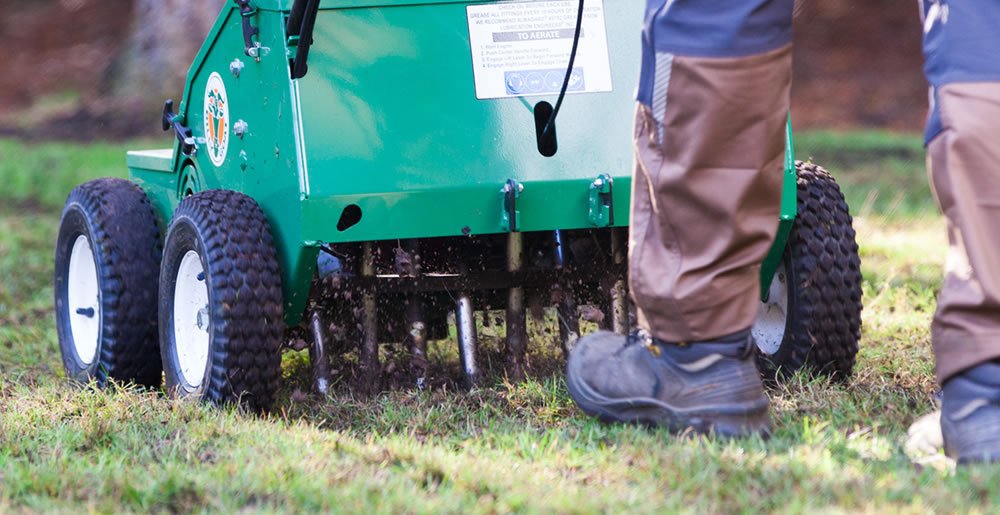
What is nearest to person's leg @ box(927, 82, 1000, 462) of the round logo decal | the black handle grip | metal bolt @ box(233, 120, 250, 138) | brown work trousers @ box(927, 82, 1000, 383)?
brown work trousers @ box(927, 82, 1000, 383)

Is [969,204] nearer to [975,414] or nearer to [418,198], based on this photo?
[975,414]

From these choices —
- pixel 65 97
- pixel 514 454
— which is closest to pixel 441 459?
pixel 514 454

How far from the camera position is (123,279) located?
3242mm

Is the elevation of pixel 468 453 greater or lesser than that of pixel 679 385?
lesser

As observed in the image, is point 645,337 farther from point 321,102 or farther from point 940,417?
point 321,102

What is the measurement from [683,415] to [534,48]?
95 cm

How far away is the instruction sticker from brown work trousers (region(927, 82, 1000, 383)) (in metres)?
1.00

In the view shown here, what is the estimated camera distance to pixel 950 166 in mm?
2002

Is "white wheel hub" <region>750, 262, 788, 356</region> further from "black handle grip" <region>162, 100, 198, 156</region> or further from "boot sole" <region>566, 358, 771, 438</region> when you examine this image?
"black handle grip" <region>162, 100, 198, 156</region>

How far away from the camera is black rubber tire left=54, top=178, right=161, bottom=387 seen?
324cm

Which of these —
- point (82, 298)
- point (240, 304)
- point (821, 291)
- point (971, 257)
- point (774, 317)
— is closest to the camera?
point (971, 257)

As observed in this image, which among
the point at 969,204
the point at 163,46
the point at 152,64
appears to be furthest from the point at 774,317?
the point at 152,64

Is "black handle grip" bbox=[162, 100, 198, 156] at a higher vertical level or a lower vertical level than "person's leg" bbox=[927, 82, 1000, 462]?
higher

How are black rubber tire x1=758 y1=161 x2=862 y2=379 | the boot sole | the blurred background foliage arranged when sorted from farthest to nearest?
the blurred background foliage, black rubber tire x1=758 y1=161 x2=862 y2=379, the boot sole
